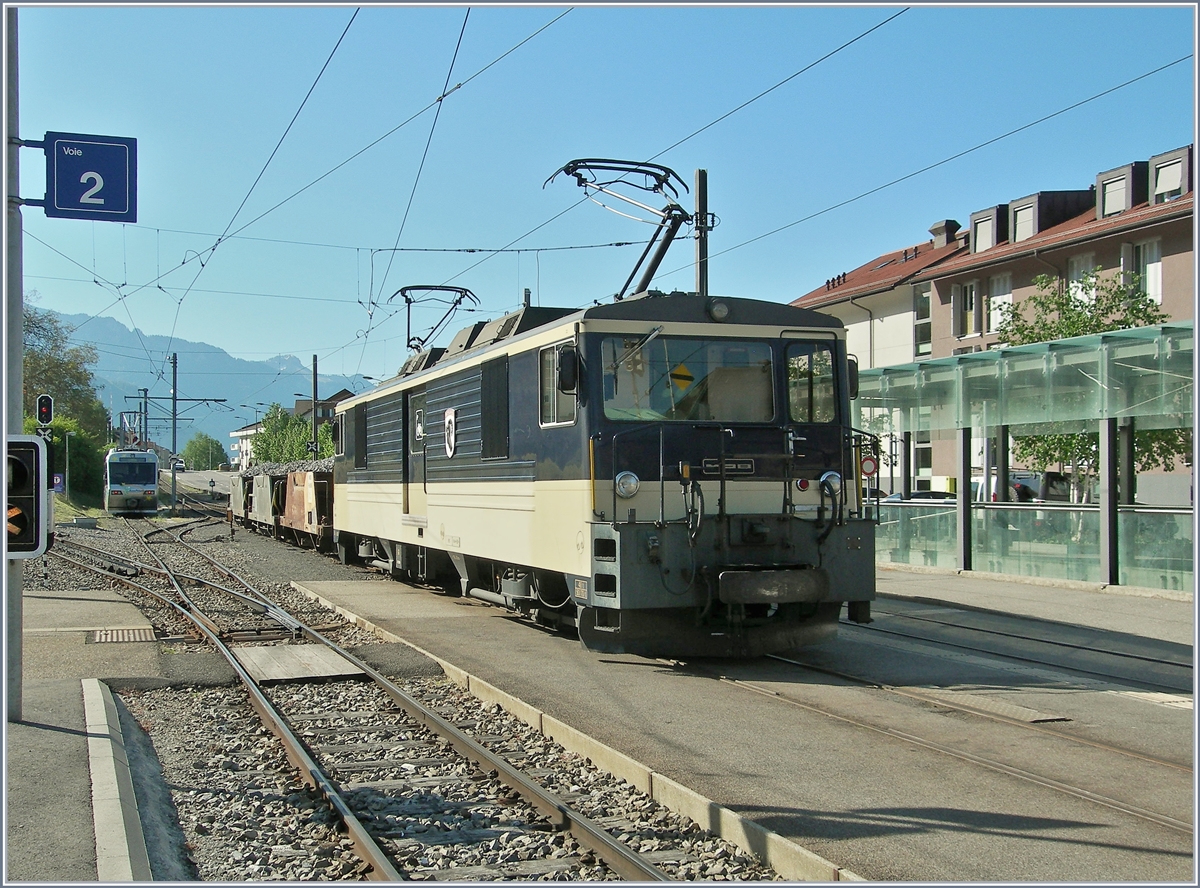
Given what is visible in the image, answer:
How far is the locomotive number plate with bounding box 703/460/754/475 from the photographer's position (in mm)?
9805

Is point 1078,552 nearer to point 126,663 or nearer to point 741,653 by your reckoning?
point 741,653

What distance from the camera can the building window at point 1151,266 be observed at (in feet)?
104

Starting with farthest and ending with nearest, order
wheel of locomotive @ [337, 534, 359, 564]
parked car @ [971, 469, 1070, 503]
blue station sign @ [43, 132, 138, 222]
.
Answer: parked car @ [971, 469, 1070, 503]
wheel of locomotive @ [337, 534, 359, 564]
blue station sign @ [43, 132, 138, 222]

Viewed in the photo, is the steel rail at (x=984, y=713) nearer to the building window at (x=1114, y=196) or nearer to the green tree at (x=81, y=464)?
the building window at (x=1114, y=196)

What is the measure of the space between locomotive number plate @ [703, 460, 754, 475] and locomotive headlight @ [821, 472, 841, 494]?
74 cm

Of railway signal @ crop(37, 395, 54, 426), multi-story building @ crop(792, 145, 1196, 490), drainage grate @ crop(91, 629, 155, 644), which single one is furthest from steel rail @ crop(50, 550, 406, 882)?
multi-story building @ crop(792, 145, 1196, 490)

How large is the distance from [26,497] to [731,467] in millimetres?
5762

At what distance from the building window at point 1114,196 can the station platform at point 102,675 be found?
Result: 20068 mm

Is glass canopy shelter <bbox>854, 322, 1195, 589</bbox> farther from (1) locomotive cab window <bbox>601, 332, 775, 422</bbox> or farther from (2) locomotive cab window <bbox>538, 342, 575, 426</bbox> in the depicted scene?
(2) locomotive cab window <bbox>538, 342, 575, 426</bbox>

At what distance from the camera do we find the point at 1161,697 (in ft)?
28.9

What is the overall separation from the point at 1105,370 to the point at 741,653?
8.82 metres

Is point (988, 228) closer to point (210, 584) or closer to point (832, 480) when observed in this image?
point (210, 584)

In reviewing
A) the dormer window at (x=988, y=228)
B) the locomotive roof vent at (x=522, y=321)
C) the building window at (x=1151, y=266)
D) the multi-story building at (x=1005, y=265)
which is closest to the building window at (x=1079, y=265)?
the multi-story building at (x=1005, y=265)

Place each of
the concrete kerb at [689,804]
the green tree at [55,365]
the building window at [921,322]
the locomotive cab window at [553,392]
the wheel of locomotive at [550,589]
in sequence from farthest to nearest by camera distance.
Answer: the green tree at [55,365], the building window at [921,322], the wheel of locomotive at [550,589], the locomotive cab window at [553,392], the concrete kerb at [689,804]
